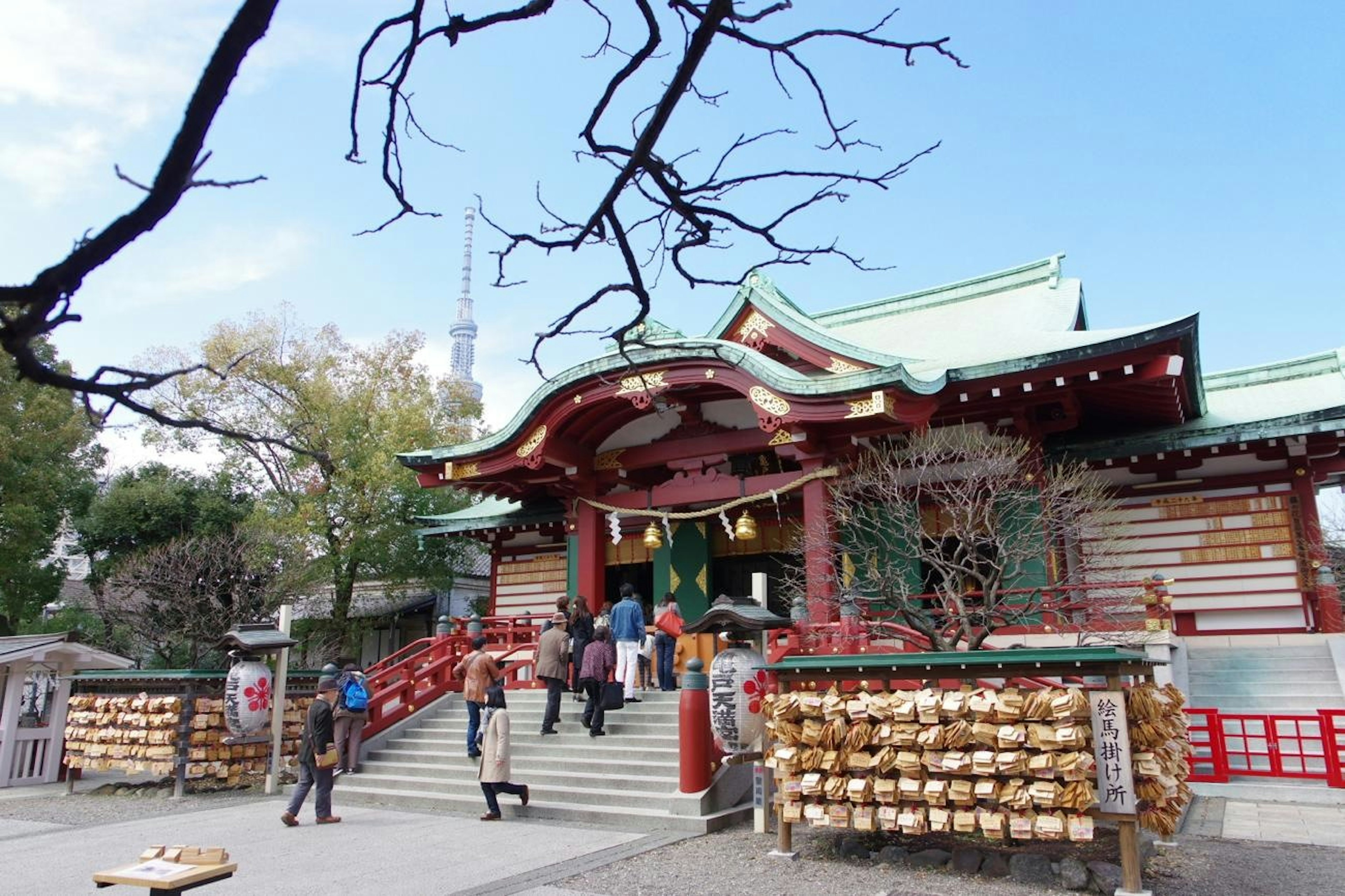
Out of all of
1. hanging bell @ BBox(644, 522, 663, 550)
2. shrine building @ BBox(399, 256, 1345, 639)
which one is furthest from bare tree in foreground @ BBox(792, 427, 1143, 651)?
hanging bell @ BBox(644, 522, 663, 550)

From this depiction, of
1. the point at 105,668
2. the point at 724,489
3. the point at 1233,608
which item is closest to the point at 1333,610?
the point at 1233,608

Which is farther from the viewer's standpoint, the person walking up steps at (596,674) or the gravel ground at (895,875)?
the person walking up steps at (596,674)

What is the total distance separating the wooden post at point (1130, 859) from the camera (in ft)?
20.9

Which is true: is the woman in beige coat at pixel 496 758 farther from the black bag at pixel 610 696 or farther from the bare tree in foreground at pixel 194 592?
the bare tree in foreground at pixel 194 592

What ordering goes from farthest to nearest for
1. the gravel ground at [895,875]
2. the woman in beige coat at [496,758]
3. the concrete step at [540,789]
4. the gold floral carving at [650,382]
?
the gold floral carving at [650,382] < the concrete step at [540,789] < the woman in beige coat at [496,758] < the gravel ground at [895,875]

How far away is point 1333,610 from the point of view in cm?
1330

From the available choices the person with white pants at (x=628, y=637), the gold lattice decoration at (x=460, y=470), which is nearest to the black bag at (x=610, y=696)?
the person with white pants at (x=628, y=637)

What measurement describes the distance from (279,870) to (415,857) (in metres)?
1.10

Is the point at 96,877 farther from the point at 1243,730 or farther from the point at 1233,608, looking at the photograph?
the point at 1233,608

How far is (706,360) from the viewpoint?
14.6 m

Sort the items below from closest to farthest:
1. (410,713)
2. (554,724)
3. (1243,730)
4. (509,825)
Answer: (509,825) < (1243,730) < (554,724) < (410,713)

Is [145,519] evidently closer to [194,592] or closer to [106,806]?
[194,592]

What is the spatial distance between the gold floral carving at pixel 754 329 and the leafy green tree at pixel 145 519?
604 inches

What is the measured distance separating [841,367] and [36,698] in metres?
14.6
